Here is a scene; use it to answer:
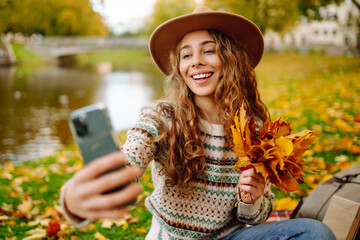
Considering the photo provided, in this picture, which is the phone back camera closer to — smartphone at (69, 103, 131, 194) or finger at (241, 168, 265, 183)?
smartphone at (69, 103, 131, 194)

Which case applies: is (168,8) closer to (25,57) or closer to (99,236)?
(25,57)

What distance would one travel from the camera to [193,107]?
1854mm

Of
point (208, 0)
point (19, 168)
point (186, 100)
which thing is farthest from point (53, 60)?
point (186, 100)

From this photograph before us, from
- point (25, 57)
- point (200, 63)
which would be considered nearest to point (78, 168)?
point (200, 63)

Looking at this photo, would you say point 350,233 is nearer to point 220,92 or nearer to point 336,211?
point 336,211

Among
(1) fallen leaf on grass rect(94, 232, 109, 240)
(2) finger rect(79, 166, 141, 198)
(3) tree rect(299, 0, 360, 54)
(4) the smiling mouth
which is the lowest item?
(1) fallen leaf on grass rect(94, 232, 109, 240)

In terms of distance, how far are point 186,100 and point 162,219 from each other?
75cm

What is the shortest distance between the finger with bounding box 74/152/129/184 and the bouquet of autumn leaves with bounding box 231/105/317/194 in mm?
651

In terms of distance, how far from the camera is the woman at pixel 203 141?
5.35 ft

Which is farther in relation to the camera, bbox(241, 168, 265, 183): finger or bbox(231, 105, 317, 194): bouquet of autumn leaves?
bbox(241, 168, 265, 183): finger

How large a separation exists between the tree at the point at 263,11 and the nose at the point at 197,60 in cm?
2331

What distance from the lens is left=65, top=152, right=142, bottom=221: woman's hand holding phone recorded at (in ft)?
2.87

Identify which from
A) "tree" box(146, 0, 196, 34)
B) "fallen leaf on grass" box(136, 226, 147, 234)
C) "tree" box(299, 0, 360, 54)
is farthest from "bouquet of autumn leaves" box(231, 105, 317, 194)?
"tree" box(146, 0, 196, 34)

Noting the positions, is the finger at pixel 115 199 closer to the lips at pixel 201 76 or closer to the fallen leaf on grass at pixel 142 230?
the lips at pixel 201 76
